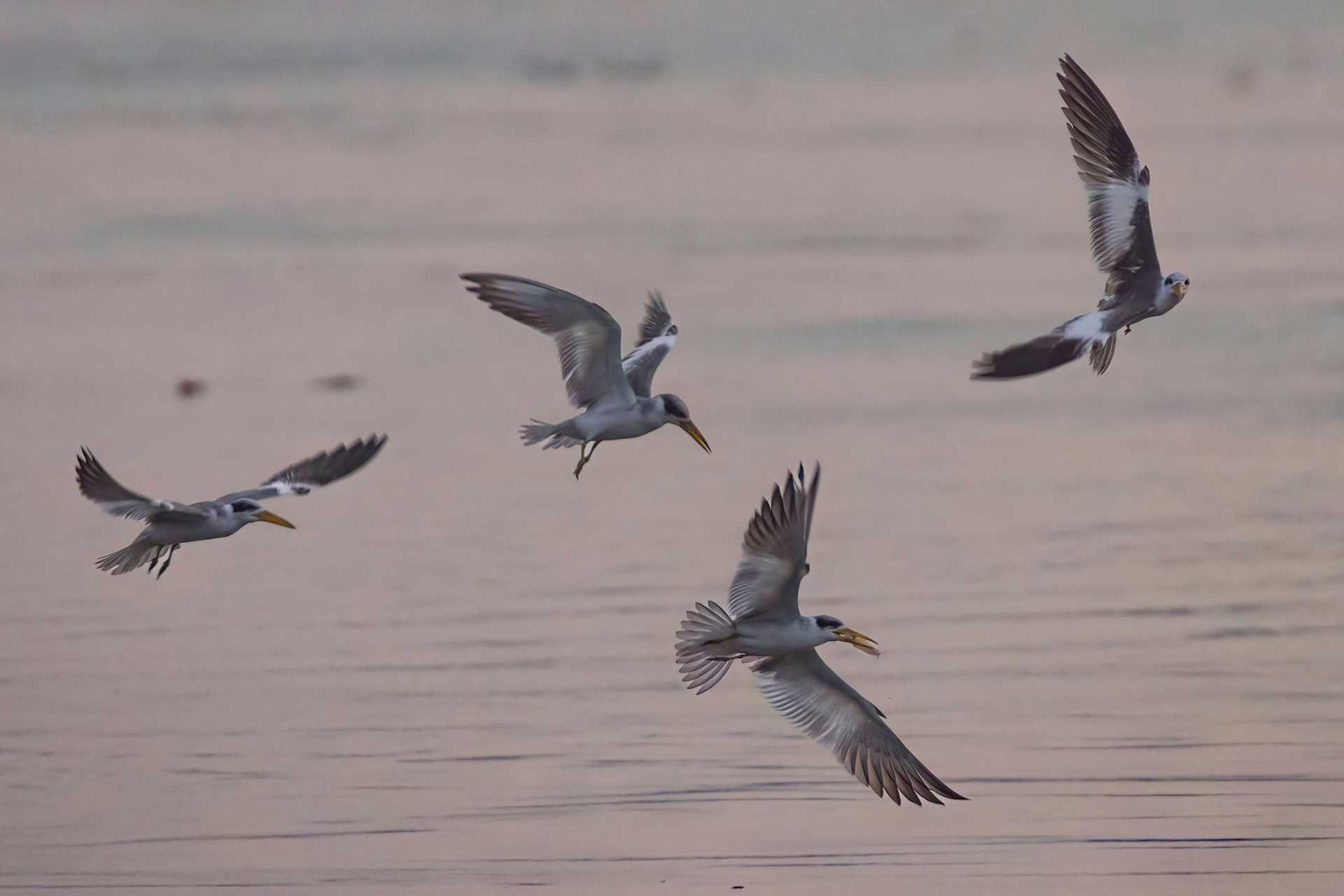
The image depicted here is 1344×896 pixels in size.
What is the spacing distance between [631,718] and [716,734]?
0.41 meters

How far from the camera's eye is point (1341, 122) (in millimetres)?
30500

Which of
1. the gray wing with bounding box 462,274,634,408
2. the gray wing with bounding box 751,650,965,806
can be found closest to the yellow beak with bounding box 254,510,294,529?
the gray wing with bounding box 462,274,634,408

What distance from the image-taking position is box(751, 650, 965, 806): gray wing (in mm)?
10383

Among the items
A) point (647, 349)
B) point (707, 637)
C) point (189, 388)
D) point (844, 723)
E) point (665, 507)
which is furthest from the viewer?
point (189, 388)

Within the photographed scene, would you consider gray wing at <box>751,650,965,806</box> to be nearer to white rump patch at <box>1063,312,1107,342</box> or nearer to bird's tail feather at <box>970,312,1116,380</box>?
bird's tail feather at <box>970,312,1116,380</box>

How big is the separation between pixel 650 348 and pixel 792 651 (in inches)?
124

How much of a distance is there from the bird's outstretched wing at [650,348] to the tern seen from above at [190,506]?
144 cm

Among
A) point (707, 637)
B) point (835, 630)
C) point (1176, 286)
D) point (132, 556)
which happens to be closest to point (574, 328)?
point (707, 637)

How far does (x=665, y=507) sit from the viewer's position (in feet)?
50.6

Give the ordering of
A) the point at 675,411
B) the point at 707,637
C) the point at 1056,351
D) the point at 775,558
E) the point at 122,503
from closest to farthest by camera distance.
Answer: the point at 775,558, the point at 707,637, the point at 122,503, the point at 1056,351, the point at 675,411

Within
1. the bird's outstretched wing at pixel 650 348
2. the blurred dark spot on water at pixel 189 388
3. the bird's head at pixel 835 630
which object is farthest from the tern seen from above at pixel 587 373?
the blurred dark spot on water at pixel 189 388

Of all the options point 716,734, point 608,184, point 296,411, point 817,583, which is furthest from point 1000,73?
point 716,734

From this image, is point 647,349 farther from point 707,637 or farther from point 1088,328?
point 707,637

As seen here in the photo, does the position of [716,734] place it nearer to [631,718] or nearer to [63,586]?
[631,718]
